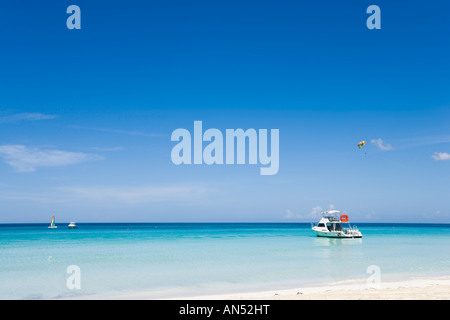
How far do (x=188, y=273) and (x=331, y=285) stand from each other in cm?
806

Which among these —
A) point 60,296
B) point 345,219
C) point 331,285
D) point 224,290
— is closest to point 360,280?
point 331,285

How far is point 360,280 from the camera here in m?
17.4
